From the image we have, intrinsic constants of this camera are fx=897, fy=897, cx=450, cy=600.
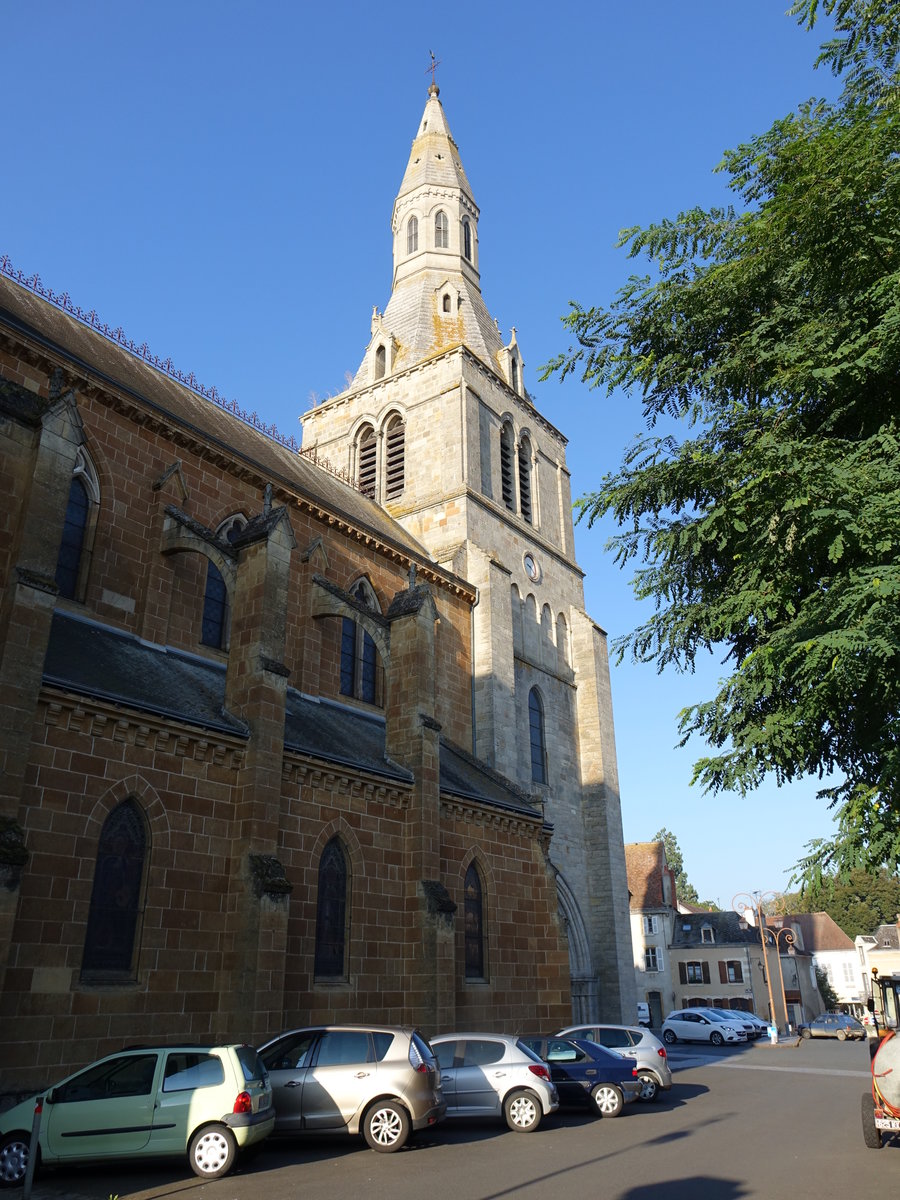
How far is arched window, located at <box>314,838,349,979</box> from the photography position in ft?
49.1

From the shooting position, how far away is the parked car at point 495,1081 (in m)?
12.1

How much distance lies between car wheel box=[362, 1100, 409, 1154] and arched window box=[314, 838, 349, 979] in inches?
173

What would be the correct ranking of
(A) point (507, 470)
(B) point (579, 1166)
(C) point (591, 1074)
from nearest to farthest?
(B) point (579, 1166)
(C) point (591, 1074)
(A) point (507, 470)

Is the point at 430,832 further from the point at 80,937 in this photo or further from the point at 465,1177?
the point at 465,1177

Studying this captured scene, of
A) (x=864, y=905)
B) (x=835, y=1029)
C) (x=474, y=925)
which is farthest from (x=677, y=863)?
(x=474, y=925)

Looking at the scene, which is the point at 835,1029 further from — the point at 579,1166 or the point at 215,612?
the point at 579,1166

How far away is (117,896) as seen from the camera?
39.4 feet

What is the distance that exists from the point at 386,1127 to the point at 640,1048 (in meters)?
7.12

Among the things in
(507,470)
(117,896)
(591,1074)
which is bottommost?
(591,1074)

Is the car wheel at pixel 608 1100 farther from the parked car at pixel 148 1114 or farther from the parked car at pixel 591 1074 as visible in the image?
the parked car at pixel 148 1114

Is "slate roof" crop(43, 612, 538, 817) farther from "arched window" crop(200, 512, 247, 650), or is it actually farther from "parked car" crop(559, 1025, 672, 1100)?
"parked car" crop(559, 1025, 672, 1100)

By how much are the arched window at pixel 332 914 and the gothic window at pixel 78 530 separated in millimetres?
6462

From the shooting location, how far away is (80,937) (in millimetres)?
11352

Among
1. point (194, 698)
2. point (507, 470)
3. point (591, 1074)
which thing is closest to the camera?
point (591, 1074)
